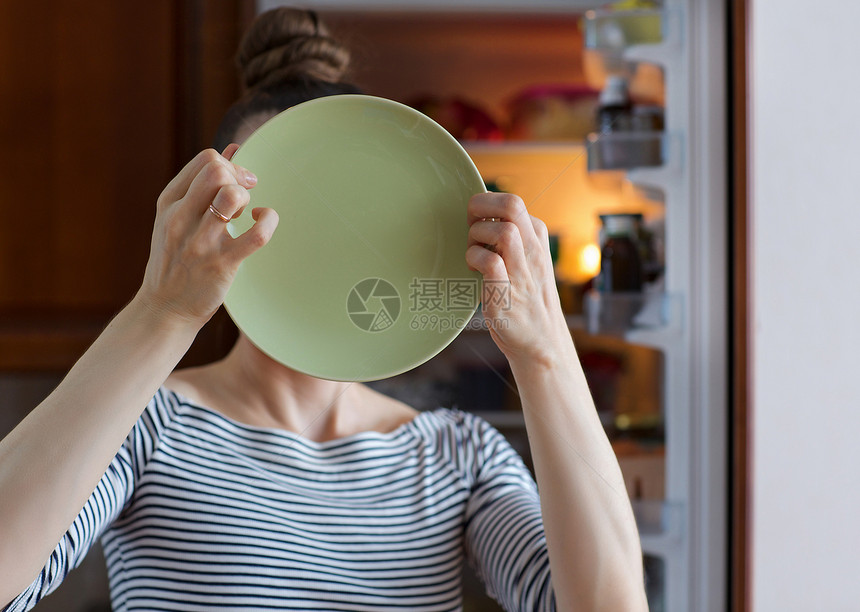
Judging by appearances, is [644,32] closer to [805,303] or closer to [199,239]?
[805,303]

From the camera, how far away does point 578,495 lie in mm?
519

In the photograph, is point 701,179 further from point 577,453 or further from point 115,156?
point 115,156

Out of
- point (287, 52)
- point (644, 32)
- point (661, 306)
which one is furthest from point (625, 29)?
point (287, 52)

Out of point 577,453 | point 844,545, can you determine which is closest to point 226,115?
point 577,453

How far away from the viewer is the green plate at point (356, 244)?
44cm

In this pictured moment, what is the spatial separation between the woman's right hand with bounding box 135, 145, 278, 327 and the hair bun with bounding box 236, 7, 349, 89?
16 cm

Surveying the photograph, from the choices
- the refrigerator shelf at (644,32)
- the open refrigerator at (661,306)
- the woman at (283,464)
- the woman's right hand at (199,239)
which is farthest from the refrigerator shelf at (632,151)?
the woman's right hand at (199,239)

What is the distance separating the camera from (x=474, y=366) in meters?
0.94

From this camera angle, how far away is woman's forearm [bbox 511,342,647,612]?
0.49 meters

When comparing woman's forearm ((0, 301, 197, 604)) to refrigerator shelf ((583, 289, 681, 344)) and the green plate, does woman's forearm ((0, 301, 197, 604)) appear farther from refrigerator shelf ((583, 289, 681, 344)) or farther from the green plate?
refrigerator shelf ((583, 289, 681, 344))

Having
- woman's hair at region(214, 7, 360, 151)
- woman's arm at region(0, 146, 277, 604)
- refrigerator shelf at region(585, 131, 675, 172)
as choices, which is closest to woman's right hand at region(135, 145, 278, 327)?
woman's arm at region(0, 146, 277, 604)

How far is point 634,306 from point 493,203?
56cm

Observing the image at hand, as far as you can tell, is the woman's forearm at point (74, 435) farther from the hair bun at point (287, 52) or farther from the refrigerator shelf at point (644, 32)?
the refrigerator shelf at point (644, 32)

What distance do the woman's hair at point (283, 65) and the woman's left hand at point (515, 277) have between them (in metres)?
0.16
